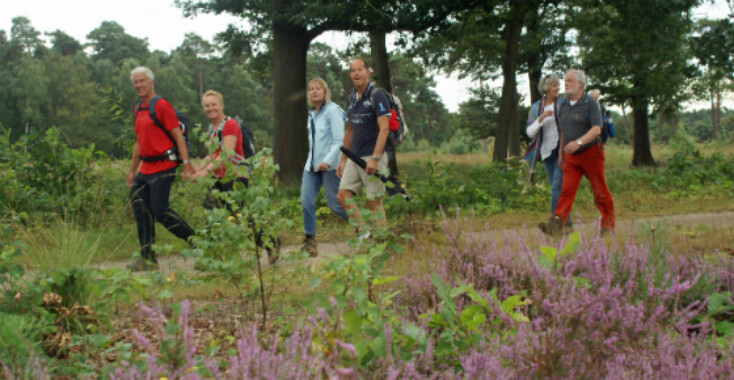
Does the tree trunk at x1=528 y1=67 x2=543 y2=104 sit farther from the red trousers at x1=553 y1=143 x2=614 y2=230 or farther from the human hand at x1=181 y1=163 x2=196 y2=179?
the human hand at x1=181 y1=163 x2=196 y2=179

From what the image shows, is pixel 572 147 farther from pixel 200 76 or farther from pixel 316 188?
pixel 200 76

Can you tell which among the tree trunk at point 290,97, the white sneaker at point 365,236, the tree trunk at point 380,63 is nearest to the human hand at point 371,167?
the white sneaker at point 365,236

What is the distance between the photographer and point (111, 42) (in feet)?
308

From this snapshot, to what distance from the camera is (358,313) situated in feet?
8.21

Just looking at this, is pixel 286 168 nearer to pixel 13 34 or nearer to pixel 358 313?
pixel 358 313

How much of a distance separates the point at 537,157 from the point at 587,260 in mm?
5683

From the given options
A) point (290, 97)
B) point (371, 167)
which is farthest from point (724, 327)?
point (290, 97)

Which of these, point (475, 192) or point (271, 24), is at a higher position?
point (271, 24)

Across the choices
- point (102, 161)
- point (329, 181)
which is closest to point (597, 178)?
point (329, 181)

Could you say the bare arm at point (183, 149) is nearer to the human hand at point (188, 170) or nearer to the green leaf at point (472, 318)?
the human hand at point (188, 170)

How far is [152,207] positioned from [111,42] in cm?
9600

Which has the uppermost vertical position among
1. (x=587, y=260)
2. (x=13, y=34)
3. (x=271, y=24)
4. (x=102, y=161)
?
(x=13, y=34)

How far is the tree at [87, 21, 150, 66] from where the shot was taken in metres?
93.1

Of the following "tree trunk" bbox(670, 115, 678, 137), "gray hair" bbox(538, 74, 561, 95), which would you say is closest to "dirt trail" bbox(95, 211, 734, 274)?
"gray hair" bbox(538, 74, 561, 95)
